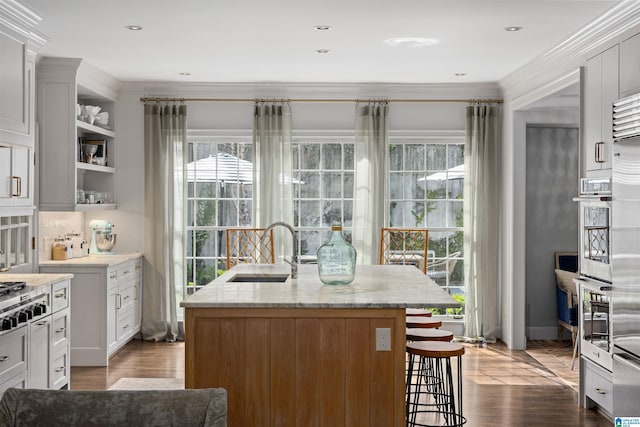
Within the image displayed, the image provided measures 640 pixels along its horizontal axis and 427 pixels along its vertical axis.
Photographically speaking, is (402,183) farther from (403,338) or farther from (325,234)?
(403,338)

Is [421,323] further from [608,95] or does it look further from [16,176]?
[16,176]

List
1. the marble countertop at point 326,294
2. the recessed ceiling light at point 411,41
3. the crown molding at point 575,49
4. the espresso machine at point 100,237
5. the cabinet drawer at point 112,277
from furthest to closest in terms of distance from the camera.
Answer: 1. the espresso machine at point 100,237
2. the cabinet drawer at point 112,277
3. the recessed ceiling light at point 411,41
4. the crown molding at point 575,49
5. the marble countertop at point 326,294

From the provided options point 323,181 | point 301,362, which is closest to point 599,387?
point 301,362

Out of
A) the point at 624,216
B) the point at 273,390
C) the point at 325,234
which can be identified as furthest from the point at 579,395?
the point at 325,234

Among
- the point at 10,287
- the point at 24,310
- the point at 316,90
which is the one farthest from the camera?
the point at 316,90

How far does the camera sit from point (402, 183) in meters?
7.51

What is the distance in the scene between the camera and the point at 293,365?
11.6 feet

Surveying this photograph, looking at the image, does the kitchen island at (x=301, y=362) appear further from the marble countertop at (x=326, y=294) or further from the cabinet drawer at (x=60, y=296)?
the cabinet drawer at (x=60, y=296)

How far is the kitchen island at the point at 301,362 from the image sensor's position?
139 inches

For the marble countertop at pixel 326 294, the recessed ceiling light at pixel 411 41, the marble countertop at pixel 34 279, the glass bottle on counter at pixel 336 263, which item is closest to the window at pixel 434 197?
the recessed ceiling light at pixel 411 41

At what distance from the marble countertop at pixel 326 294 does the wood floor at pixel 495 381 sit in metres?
1.19

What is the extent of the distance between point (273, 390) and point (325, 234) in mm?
4045

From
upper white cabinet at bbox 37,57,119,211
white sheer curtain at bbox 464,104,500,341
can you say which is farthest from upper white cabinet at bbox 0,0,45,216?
white sheer curtain at bbox 464,104,500,341

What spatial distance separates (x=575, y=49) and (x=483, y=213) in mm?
2420
